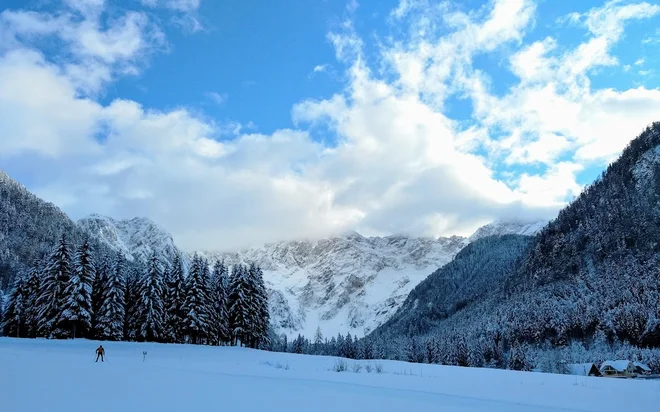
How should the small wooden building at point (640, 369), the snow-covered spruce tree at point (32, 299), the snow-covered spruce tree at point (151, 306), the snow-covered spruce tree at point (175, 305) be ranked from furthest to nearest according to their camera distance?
the small wooden building at point (640, 369) < the snow-covered spruce tree at point (175, 305) < the snow-covered spruce tree at point (32, 299) < the snow-covered spruce tree at point (151, 306)

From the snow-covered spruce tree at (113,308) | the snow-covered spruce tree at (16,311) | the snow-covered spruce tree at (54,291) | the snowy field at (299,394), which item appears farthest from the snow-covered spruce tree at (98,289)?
the snowy field at (299,394)

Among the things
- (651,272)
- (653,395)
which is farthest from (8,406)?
(651,272)

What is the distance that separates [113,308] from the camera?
47594mm

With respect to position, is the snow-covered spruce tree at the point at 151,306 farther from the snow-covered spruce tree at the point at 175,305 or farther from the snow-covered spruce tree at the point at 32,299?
the snow-covered spruce tree at the point at 32,299

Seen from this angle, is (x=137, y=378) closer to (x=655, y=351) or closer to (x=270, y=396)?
(x=270, y=396)

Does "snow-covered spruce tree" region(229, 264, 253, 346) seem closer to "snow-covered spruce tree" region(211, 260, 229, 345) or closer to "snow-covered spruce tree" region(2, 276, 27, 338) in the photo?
"snow-covered spruce tree" region(211, 260, 229, 345)

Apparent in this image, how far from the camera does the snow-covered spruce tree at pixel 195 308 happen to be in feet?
165

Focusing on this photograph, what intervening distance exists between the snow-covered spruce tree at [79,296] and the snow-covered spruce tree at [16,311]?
15509 mm

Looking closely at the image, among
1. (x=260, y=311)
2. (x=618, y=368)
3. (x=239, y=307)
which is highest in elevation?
(x=239, y=307)

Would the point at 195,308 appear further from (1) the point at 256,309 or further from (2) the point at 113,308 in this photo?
(1) the point at 256,309

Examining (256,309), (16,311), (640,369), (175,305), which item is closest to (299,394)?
(175,305)

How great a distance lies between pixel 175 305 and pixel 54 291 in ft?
41.6

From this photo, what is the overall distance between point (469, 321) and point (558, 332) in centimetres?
6094

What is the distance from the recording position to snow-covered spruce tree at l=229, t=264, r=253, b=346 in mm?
55938
